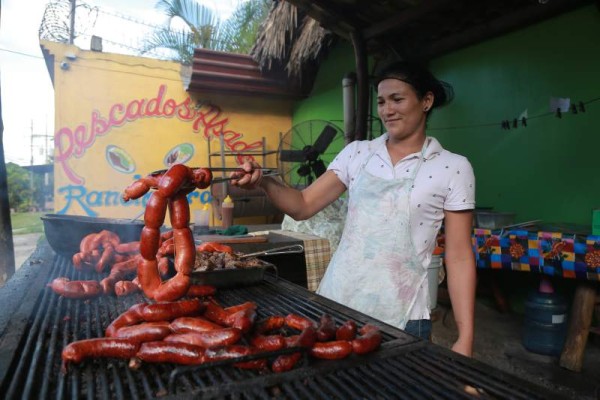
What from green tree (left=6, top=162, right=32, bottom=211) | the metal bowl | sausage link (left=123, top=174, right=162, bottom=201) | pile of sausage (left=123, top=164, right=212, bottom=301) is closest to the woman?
pile of sausage (left=123, top=164, right=212, bottom=301)

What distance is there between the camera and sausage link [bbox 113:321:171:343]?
1.65 meters

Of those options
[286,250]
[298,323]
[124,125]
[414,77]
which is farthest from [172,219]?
[124,125]

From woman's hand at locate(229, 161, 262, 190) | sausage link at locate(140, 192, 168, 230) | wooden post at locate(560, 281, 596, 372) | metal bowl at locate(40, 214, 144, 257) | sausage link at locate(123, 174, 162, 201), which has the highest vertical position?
woman's hand at locate(229, 161, 262, 190)

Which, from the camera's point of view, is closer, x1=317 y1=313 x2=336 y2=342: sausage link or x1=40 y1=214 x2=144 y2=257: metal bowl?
x1=317 y1=313 x2=336 y2=342: sausage link

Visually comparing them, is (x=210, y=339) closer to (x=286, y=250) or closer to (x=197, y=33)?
(x=286, y=250)

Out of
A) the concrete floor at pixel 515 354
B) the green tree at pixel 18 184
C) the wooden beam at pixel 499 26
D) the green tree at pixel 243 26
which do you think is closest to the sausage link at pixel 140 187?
the concrete floor at pixel 515 354

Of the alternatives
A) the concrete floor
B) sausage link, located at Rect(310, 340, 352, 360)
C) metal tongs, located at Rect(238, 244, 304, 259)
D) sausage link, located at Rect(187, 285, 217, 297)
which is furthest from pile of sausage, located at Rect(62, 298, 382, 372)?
the concrete floor

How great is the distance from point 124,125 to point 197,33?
7.51 metres

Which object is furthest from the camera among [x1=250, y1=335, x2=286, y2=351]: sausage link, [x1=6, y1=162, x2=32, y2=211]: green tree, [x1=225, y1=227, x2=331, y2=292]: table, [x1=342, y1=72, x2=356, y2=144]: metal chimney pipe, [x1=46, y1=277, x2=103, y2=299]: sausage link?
[x1=6, y1=162, x2=32, y2=211]: green tree

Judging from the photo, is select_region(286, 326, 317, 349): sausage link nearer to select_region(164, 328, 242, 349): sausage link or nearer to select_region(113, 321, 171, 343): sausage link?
select_region(164, 328, 242, 349): sausage link

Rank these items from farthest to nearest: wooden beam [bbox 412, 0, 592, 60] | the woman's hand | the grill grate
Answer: wooden beam [bbox 412, 0, 592, 60] < the woman's hand < the grill grate

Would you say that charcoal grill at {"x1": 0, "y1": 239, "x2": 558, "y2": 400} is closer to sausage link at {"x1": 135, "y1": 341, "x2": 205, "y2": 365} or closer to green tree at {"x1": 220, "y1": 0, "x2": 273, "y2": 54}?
sausage link at {"x1": 135, "y1": 341, "x2": 205, "y2": 365}

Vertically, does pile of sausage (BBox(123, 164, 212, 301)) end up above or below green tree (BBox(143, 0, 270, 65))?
below

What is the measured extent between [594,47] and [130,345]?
234 inches
